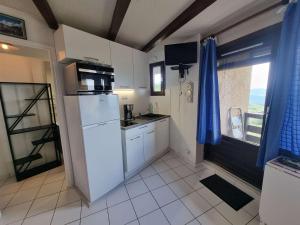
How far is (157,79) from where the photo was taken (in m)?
3.10

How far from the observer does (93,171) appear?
1696 mm

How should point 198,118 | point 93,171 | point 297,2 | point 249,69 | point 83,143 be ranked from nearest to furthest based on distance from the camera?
1. point 297,2
2. point 83,143
3. point 93,171
4. point 249,69
5. point 198,118

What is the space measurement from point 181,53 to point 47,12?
1.90m

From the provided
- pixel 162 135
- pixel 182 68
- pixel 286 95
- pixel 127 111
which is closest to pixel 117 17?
pixel 182 68

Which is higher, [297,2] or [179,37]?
[179,37]

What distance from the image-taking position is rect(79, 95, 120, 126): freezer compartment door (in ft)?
5.08

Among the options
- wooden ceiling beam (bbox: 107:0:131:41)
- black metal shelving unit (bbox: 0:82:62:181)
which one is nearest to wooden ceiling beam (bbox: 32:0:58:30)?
wooden ceiling beam (bbox: 107:0:131:41)

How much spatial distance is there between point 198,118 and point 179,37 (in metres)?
1.52

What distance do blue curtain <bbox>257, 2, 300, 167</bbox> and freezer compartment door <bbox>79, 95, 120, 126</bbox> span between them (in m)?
1.84

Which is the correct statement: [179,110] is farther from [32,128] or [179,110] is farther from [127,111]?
[32,128]

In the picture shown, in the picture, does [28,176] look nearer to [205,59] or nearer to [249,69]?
[205,59]

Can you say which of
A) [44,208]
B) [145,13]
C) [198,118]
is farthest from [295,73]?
[44,208]

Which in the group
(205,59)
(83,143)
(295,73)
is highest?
(205,59)

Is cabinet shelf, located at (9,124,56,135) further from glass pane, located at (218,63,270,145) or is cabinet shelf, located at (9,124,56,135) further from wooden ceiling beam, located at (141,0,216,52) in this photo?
glass pane, located at (218,63,270,145)
